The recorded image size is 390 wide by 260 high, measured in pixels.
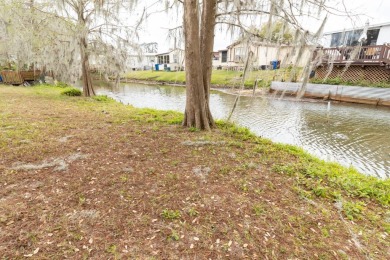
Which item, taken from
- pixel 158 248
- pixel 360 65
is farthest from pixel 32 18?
pixel 360 65

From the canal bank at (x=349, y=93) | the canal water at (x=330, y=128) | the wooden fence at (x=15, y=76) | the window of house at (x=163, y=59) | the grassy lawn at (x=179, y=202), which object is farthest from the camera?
the window of house at (x=163, y=59)

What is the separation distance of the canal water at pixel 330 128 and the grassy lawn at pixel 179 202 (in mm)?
2285

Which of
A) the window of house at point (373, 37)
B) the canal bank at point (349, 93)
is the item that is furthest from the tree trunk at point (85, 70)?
the window of house at point (373, 37)

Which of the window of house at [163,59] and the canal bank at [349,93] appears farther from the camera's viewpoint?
the window of house at [163,59]

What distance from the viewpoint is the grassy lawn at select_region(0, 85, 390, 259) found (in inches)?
78.0

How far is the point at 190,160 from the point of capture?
3.81 meters

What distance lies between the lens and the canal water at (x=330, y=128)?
18.8 ft

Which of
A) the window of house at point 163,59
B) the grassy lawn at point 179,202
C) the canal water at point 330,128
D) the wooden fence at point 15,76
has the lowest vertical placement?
the canal water at point 330,128

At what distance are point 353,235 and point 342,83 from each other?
15.3 m

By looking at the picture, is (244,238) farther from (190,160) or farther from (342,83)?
(342,83)

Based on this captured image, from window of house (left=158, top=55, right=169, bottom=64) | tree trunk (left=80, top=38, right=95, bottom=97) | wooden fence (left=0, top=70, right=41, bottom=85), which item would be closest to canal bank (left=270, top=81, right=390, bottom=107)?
tree trunk (left=80, top=38, right=95, bottom=97)

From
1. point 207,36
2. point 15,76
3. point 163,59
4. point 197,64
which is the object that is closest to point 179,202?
point 197,64

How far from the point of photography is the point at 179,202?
2.62 meters

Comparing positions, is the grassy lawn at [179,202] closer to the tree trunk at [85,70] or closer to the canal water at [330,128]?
the canal water at [330,128]
